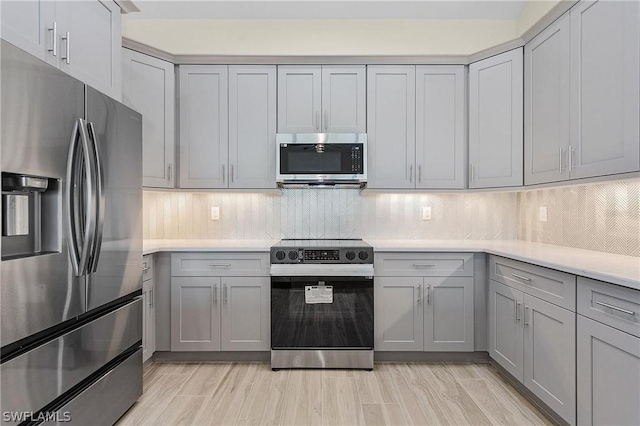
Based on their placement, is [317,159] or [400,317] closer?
[400,317]

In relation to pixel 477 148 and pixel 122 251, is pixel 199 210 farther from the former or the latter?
pixel 477 148

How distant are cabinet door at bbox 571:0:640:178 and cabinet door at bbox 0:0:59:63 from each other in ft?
8.98

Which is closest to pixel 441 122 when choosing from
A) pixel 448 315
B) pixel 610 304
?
pixel 448 315

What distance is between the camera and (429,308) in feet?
9.43

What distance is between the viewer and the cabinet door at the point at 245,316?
2867 millimetres

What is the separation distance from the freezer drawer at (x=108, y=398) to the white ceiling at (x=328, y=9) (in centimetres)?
296

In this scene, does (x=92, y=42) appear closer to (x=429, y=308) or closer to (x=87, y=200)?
(x=87, y=200)

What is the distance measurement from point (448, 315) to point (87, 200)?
8.29ft

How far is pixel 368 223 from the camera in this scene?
11.4ft

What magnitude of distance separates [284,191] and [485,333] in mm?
2064

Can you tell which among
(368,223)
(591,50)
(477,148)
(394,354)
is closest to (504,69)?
(477,148)

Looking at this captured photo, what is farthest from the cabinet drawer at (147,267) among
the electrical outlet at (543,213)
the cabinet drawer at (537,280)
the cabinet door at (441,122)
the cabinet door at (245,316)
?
the electrical outlet at (543,213)

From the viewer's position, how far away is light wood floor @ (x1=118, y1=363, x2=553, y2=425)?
2.12m

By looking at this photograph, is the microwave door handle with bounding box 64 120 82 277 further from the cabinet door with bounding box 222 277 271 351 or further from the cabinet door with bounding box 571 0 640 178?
the cabinet door with bounding box 571 0 640 178
